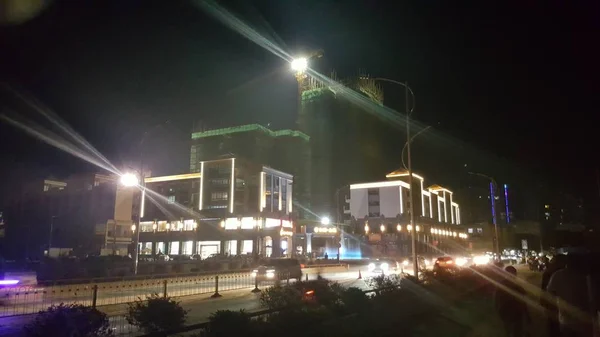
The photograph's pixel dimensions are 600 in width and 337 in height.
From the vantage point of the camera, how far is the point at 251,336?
792 cm

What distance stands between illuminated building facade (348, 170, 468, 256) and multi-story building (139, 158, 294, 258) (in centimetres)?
1900

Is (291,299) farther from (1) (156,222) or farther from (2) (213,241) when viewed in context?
(1) (156,222)

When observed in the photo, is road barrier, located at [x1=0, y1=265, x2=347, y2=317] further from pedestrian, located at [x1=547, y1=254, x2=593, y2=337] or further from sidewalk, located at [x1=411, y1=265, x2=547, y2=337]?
pedestrian, located at [x1=547, y1=254, x2=593, y2=337]

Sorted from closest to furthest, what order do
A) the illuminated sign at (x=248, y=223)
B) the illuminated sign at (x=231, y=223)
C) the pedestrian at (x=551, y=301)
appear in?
the pedestrian at (x=551, y=301) → the illuminated sign at (x=248, y=223) → the illuminated sign at (x=231, y=223)

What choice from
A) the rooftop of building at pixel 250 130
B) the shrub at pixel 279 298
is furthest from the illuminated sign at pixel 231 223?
the shrub at pixel 279 298

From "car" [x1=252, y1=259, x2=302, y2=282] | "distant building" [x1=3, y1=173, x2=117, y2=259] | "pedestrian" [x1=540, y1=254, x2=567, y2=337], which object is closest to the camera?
"pedestrian" [x1=540, y1=254, x2=567, y2=337]

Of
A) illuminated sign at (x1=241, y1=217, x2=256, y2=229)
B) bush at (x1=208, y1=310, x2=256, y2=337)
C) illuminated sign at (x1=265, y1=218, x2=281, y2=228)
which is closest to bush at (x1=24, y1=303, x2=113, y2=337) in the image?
bush at (x1=208, y1=310, x2=256, y2=337)

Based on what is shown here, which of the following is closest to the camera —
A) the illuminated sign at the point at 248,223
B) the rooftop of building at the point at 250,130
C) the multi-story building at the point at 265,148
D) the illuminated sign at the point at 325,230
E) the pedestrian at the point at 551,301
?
the pedestrian at the point at 551,301

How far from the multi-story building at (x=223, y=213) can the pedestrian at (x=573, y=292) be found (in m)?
65.1

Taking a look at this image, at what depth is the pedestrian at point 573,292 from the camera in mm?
6801

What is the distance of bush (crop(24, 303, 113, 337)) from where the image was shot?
6.70 metres

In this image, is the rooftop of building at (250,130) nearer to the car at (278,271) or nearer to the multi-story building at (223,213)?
the multi-story building at (223,213)

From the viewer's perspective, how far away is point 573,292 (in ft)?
22.5

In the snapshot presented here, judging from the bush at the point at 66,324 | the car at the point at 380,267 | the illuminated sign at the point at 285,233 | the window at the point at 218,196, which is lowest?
the car at the point at 380,267
